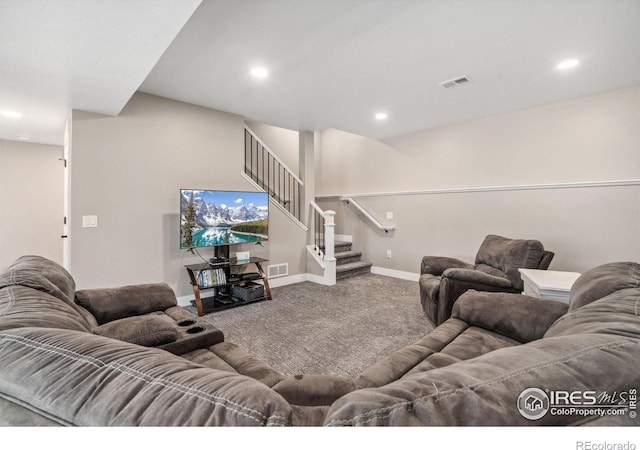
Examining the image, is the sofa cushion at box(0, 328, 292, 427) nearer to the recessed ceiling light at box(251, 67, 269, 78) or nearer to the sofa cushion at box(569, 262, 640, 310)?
the sofa cushion at box(569, 262, 640, 310)

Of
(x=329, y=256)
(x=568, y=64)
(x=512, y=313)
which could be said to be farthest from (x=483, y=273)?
(x=329, y=256)

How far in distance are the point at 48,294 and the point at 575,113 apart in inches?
200

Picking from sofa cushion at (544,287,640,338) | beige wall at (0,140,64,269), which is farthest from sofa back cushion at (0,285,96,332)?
beige wall at (0,140,64,269)

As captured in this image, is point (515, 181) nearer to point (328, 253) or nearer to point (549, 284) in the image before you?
point (549, 284)

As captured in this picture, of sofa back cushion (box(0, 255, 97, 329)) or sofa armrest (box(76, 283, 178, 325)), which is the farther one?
sofa armrest (box(76, 283, 178, 325))

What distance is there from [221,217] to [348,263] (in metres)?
2.63

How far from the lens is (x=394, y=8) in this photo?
1813mm

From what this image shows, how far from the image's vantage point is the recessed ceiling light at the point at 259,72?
2.58 m

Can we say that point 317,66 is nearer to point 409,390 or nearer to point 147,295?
point 147,295

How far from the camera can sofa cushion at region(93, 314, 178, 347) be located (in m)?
1.27

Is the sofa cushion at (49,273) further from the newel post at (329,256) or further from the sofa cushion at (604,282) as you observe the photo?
the newel post at (329,256)

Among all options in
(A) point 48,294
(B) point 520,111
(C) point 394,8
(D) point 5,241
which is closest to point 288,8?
(C) point 394,8

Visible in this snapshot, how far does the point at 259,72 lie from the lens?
2641 millimetres

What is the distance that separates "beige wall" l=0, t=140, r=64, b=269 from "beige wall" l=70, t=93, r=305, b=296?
231 centimetres
